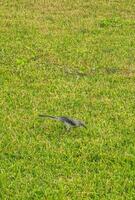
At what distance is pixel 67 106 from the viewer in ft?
29.7

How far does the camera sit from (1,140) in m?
7.64

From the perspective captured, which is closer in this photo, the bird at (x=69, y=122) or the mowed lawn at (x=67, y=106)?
the mowed lawn at (x=67, y=106)

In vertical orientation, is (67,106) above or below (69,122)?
below

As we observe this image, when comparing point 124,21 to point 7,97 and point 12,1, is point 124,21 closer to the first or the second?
point 12,1

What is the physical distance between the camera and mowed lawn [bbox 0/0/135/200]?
6.71 meters

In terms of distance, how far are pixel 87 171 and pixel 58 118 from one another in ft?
4.65

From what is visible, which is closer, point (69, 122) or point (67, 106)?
point (69, 122)

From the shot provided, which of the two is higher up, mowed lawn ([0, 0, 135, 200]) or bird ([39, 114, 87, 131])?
bird ([39, 114, 87, 131])

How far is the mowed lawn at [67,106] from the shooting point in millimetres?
6707

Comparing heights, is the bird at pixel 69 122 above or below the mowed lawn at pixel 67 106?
above

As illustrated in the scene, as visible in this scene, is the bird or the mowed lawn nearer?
the mowed lawn

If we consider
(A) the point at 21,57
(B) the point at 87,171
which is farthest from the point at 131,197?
(A) the point at 21,57

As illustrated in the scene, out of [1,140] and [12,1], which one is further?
[12,1]

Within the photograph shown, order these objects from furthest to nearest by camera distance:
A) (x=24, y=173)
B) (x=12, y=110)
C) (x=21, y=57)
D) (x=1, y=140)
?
(x=21, y=57) < (x=12, y=110) < (x=1, y=140) < (x=24, y=173)
